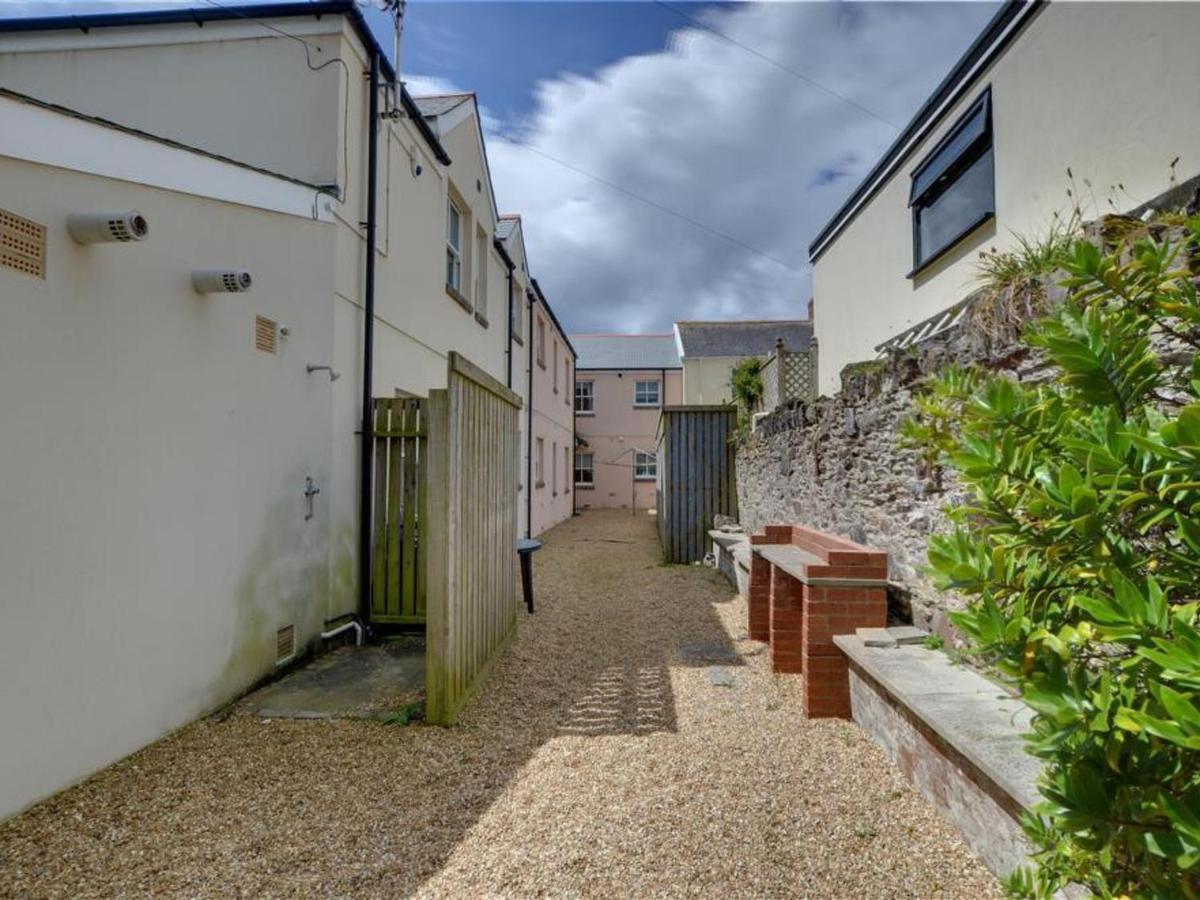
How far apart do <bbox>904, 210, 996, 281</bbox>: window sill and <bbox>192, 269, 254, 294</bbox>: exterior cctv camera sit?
6.13 metres

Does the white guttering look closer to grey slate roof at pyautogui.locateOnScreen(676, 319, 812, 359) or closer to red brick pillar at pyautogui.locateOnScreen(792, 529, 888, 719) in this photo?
red brick pillar at pyautogui.locateOnScreen(792, 529, 888, 719)

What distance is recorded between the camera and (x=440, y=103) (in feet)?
28.1

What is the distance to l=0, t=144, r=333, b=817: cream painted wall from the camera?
2.59 meters

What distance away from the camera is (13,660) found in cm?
251

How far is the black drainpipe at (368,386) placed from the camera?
537 centimetres

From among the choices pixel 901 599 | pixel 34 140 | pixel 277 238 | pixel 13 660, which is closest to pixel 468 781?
pixel 13 660

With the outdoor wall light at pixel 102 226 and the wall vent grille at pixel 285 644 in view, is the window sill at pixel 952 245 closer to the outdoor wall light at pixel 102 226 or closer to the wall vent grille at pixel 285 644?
the outdoor wall light at pixel 102 226

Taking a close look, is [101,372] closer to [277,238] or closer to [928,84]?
[277,238]

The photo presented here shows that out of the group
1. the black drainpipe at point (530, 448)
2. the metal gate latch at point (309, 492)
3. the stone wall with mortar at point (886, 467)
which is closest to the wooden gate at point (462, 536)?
the metal gate latch at point (309, 492)

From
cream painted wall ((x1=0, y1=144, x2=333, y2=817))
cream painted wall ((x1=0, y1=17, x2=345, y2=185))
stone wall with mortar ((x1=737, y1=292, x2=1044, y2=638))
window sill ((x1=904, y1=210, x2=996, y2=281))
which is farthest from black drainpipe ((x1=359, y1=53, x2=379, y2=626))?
window sill ((x1=904, y1=210, x2=996, y2=281))

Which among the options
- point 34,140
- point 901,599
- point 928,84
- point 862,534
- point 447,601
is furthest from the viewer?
point 928,84

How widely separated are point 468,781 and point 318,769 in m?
0.79

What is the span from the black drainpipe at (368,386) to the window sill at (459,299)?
2.45 m

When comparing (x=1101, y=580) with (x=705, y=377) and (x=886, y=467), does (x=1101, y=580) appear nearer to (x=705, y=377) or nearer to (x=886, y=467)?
(x=886, y=467)
